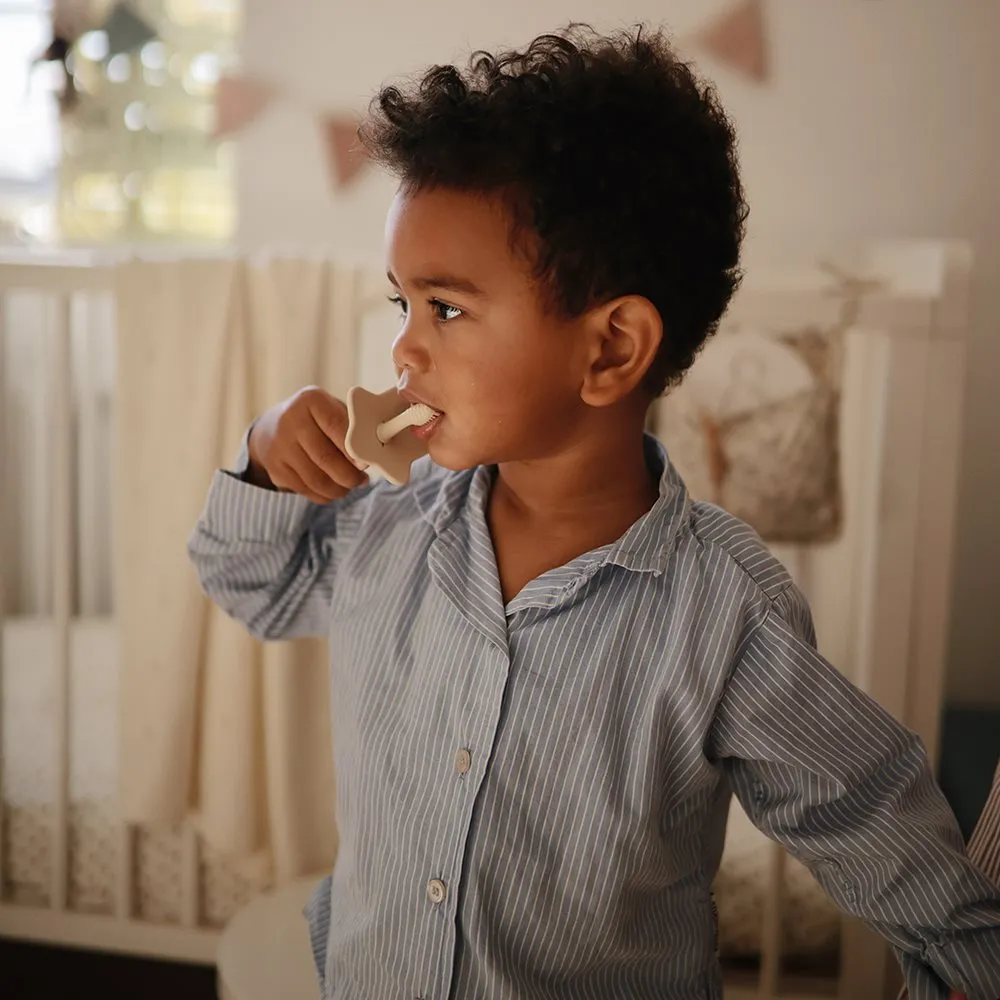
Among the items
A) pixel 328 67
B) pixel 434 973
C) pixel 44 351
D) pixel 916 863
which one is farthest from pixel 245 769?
pixel 328 67

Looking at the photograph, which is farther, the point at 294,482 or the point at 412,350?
the point at 294,482

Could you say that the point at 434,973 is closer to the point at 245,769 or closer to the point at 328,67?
the point at 245,769

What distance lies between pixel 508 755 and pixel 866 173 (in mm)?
1439

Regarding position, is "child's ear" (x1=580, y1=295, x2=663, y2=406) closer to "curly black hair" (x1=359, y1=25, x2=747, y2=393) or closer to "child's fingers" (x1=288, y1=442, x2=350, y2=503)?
"curly black hair" (x1=359, y1=25, x2=747, y2=393)

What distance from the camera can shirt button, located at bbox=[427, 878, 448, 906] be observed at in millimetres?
717

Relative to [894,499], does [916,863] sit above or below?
below

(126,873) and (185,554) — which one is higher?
(185,554)

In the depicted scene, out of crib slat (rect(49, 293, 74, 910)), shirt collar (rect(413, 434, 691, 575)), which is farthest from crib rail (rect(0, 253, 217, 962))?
shirt collar (rect(413, 434, 691, 575))

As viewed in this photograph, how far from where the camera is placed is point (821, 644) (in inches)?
48.2

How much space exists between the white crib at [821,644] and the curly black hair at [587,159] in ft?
1.20

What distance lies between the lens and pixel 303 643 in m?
1.16

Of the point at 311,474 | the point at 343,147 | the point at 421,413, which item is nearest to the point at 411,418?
the point at 421,413

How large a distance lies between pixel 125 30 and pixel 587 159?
66.8 inches

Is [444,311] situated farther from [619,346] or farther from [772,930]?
[772,930]
